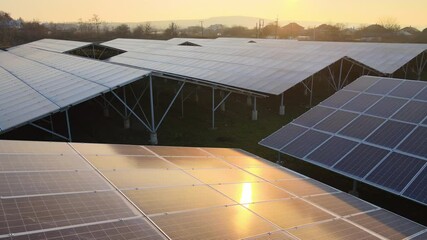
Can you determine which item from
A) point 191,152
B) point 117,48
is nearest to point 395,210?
point 191,152

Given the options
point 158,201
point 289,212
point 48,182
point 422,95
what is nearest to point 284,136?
point 422,95

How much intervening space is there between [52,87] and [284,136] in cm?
1528

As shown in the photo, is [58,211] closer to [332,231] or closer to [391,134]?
[332,231]

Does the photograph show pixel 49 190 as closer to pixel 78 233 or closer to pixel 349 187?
pixel 78 233

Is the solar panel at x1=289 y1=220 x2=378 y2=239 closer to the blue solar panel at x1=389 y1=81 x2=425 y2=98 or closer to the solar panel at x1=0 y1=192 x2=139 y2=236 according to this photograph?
the solar panel at x1=0 y1=192 x2=139 y2=236

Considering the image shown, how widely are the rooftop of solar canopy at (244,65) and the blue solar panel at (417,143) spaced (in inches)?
516

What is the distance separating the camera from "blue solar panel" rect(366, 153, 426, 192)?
11.8 meters

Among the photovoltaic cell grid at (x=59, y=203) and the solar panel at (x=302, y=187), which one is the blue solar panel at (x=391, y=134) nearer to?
the solar panel at (x=302, y=187)

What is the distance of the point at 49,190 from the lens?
286 inches

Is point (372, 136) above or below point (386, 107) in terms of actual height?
below

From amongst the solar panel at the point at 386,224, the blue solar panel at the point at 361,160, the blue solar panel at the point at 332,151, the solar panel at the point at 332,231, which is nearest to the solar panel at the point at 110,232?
the solar panel at the point at 332,231

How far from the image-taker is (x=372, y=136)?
14508 mm

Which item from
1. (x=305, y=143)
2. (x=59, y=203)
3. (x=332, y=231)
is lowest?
(x=305, y=143)

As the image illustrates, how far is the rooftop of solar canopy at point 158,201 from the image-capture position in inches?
244
